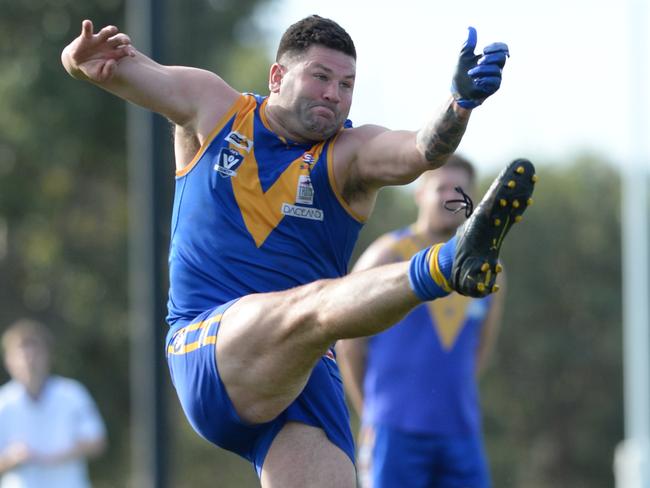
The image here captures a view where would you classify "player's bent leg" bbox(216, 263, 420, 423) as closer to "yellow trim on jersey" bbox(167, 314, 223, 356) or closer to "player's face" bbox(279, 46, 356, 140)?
"yellow trim on jersey" bbox(167, 314, 223, 356)

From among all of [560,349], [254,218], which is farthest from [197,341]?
[560,349]

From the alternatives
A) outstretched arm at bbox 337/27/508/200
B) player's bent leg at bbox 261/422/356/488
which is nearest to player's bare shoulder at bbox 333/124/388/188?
outstretched arm at bbox 337/27/508/200

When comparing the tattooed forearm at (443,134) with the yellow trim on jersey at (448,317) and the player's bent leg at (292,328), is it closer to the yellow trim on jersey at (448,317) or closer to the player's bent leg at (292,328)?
the player's bent leg at (292,328)

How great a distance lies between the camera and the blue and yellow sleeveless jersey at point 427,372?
26.8 feet

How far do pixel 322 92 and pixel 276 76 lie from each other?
35 centimetres

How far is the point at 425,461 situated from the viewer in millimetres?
8164

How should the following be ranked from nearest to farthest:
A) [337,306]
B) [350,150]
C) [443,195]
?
[337,306] < [350,150] < [443,195]

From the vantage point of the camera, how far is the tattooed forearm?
498 centimetres

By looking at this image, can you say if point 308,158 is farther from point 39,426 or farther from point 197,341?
point 39,426

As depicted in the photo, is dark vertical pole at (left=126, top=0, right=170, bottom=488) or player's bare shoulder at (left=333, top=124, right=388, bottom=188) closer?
player's bare shoulder at (left=333, top=124, right=388, bottom=188)

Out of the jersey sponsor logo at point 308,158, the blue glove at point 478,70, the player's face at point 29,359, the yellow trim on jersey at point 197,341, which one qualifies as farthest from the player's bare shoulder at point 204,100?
the player's face at point 29,359

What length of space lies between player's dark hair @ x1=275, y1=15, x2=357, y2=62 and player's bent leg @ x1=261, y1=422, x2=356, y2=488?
154cm

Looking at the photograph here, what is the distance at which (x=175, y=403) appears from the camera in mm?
20984

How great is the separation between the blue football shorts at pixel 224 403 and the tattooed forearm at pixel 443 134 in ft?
3.19
